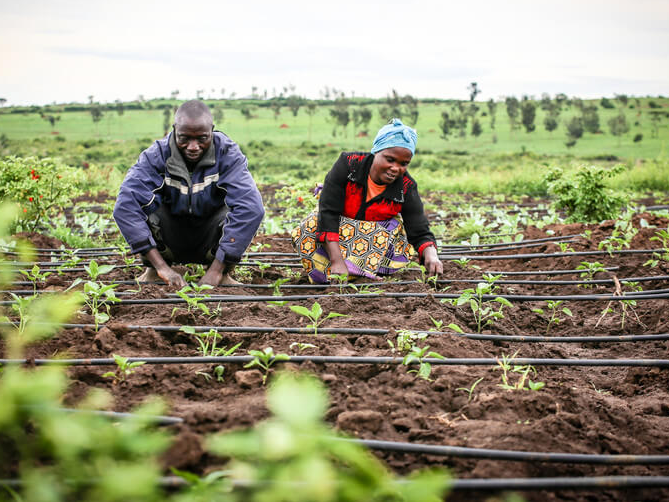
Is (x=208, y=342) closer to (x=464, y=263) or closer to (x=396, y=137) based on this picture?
(x=396, y=137)

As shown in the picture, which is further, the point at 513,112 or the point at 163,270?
the point at 513,112

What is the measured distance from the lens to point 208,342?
227 cm

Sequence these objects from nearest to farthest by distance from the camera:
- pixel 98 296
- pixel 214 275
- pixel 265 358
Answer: pixel 265 358 → pixel 98 296 → pixel 214 275

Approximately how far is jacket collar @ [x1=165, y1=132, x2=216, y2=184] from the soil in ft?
2.28

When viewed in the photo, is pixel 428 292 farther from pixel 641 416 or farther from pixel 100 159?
pixel 100 159

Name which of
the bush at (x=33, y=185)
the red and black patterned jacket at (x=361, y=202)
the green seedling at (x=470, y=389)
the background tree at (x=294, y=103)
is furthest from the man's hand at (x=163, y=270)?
the background tree at (x=294, y=103)

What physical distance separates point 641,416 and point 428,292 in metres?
1.37

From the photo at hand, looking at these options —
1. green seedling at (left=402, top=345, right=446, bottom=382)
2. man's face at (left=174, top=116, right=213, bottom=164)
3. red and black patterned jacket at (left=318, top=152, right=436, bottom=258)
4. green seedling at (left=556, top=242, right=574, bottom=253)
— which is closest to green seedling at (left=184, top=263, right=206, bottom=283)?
man's face at (left=174, top=116, right=213, bottom=164)

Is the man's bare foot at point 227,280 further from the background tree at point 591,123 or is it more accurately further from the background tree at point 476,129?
the background tree at point 591,123

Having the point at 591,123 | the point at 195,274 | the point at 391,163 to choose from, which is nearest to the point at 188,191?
the point at 195,274

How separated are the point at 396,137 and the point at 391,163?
150 mm

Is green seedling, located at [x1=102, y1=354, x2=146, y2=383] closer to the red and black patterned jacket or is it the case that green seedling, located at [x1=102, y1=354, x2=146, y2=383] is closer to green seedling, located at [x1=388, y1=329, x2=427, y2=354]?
green seedling, located at [x1=388, y1=329, x2=427, y2=354]

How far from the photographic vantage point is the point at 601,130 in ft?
118

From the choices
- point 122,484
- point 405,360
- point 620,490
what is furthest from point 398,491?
point 405,360
